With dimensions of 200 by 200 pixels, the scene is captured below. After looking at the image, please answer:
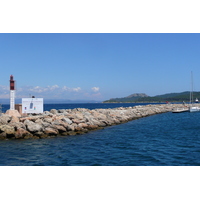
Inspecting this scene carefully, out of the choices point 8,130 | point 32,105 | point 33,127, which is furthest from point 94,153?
point 32,105

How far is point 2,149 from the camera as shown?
13.5 metres

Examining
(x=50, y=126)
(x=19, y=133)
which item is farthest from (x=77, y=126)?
(x=19, y=133)

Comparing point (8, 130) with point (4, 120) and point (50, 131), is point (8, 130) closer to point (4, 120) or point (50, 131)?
point (4, 120)

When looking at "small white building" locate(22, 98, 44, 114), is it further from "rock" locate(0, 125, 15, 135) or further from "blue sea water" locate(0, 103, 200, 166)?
"blue sea water" locate(0, 103, 200, 166)

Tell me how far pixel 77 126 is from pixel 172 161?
11.2m

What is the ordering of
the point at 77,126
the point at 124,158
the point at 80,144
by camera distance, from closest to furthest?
the point at 124,158 < the point at 80,144 < the point at 77,126

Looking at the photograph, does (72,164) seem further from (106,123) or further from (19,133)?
(106,123)

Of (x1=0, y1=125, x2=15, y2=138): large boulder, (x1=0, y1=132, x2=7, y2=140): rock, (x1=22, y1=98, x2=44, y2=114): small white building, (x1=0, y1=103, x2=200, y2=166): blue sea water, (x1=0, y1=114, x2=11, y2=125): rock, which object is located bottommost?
(x1=0, y1=103, x2=200, y2=166): blue sea water

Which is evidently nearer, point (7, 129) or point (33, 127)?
point (7, 129)

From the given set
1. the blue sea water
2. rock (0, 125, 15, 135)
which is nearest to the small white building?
rock (0, 125, 15, 135)

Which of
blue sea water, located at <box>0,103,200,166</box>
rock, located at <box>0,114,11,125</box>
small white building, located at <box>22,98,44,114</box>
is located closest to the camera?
blue sea water, located at <box>0,103,200,166</box>

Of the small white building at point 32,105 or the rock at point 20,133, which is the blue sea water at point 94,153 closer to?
the rock at point 20,133

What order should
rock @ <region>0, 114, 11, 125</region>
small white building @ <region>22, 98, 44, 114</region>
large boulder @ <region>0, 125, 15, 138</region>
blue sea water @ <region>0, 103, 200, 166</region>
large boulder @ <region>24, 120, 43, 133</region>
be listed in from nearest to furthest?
blue sea water @ <region>0, 103, 200, 166</region> → large boulder @ <region>0, 125, 15, 138</region> → large boulder @ <region>24, 120, 43, 133</region> → rock @ <region>0, 114, 11, 125</region> → small white building @ <region>22, 98, 44, 114</region>

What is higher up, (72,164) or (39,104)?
(39,104)
